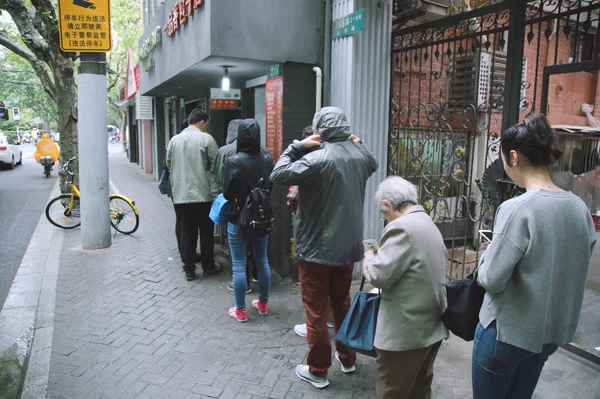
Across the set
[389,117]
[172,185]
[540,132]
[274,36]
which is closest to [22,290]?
[172,185]

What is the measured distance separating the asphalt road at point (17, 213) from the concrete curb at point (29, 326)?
0.62 ft

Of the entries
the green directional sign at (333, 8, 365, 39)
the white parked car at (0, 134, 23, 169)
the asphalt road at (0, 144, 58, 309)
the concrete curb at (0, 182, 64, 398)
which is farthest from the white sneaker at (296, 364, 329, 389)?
the white parked car at (0, 134, 23, 169)

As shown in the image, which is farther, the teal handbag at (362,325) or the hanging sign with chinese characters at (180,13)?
the hanging sign with chinese characters at (180,13)

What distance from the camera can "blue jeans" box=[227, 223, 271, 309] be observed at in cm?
424

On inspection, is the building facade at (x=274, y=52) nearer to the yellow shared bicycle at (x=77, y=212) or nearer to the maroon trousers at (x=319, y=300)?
the maroon trousers at (x=319, y=300)

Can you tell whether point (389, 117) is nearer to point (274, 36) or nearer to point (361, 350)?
point (274, 36)

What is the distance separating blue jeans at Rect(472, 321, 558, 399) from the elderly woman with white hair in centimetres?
31

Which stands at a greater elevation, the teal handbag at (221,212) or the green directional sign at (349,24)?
the green directional sign at (349,24)

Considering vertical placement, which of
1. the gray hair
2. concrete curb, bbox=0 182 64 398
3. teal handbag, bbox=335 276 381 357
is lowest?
concrete curb, bbox=0 182 64 398

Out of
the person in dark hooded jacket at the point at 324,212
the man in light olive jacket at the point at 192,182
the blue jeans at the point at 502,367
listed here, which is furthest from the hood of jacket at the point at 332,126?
the man in light olive jacket at the point at 192,182

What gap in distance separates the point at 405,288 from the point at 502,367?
58 cm

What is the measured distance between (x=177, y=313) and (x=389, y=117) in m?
3.31

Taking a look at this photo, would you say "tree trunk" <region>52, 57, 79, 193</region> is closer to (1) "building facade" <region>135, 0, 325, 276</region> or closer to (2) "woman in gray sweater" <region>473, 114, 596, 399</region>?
(1) "building facade" <region>135, 0, 325, 276</region>

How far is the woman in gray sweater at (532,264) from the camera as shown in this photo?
1.87m
